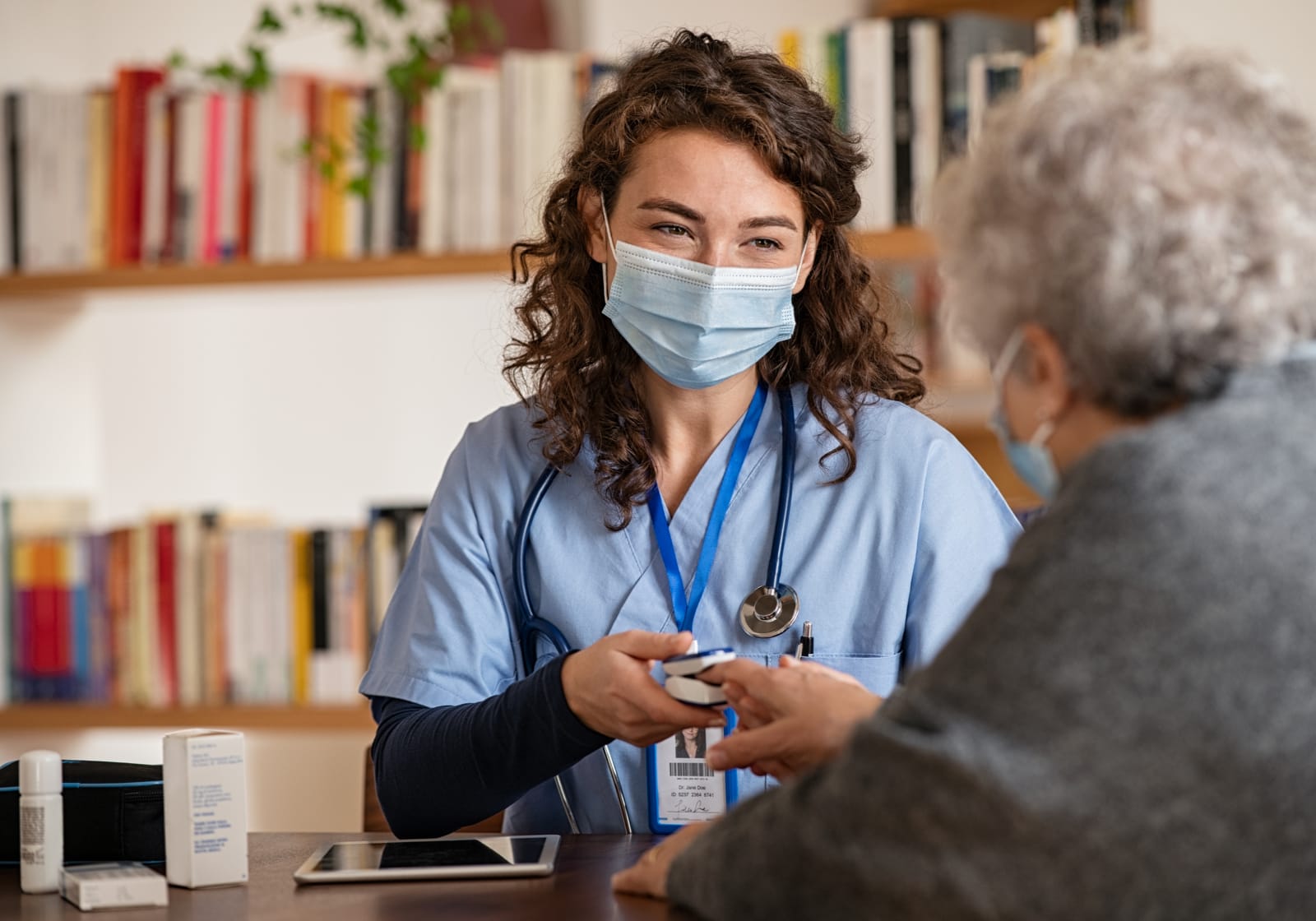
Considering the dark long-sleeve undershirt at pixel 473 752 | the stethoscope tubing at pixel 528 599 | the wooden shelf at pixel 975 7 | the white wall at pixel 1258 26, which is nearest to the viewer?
the dark long-sleeve undershirt at pixel 473 752

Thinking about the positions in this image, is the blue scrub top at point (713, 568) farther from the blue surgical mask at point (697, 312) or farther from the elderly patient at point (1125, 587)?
the elderly patient at point (1125, 587)

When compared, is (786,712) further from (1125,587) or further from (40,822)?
(40,822)

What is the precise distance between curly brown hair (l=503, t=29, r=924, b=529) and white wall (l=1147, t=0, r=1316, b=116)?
0.85m

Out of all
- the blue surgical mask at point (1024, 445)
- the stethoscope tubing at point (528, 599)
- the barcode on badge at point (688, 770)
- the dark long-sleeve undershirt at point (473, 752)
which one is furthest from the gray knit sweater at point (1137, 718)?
the stethoscope tubing at point (528, 599)

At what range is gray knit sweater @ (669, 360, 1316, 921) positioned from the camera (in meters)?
0.73

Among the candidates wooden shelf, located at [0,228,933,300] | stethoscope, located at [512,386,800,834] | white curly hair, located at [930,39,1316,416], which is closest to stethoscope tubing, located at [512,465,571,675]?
stethoscope, located at [512,386,800,834]

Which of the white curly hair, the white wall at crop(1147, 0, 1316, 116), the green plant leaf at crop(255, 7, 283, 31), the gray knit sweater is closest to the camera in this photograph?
the gray knit sweater

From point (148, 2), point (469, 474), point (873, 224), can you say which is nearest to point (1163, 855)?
point (469, 474)

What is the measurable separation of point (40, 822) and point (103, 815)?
7 cm

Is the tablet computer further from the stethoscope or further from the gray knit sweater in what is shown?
the gray knit sweater

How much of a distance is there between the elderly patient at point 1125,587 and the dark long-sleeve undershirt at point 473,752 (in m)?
0.37

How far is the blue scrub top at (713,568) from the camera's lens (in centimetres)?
148

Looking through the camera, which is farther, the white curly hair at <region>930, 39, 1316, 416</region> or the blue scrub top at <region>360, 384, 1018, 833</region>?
the blue scrub top at <region>360, 384, 1018, 833</region>

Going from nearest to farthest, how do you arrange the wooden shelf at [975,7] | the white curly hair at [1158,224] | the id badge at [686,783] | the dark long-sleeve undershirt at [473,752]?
the white curly hair at [1158,224]
the dark long-sleeve undershirt at [473,752]
the id badge at [686,783]
the wooden shelf at [975,7]
